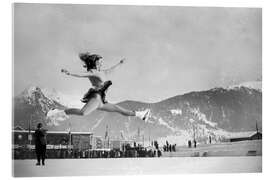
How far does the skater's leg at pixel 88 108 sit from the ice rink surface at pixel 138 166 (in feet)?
1.41

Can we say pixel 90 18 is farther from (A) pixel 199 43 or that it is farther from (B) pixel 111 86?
(A) pixel 199 43

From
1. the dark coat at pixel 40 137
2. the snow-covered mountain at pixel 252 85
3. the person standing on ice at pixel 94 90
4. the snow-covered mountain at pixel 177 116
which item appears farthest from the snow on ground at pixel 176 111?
the dark coat at pixel 40 137

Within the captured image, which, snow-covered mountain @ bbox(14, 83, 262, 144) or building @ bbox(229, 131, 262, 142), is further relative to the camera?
building @ bbox(229, 131, 262, 142)

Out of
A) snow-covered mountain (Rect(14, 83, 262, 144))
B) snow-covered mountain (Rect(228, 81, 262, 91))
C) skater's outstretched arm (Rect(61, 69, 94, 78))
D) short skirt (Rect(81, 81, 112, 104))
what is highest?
skater's outstretched arm (Rect(61, 69, 94, 78))

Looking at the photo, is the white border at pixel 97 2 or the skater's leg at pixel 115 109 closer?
the white border at pixel 97 2

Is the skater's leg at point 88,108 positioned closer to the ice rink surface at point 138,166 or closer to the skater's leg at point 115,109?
the skater's leg at point 115,109

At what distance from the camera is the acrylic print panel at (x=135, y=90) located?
460cm

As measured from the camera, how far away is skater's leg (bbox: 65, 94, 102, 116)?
467 cm

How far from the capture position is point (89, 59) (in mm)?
4688

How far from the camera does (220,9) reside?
4887 millimetres

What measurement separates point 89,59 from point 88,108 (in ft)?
1.46

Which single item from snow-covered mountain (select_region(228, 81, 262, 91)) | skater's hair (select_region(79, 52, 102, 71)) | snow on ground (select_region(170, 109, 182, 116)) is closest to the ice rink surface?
snow on ground (select_region(170, 109, 182, 116))

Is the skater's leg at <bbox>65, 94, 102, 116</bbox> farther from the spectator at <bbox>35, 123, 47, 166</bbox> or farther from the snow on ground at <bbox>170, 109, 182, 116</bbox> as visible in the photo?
the snow on ground at <bbox>170, 109, 182, 116</bbox>
